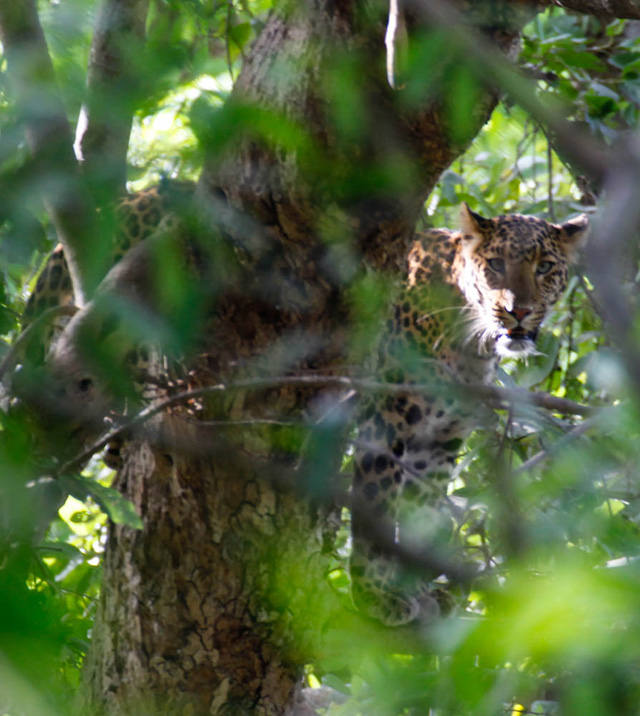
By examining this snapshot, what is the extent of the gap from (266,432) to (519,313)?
2.26 metres

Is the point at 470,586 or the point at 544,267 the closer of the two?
the point at 470,586

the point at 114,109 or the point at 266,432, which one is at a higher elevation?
the point at 114,109

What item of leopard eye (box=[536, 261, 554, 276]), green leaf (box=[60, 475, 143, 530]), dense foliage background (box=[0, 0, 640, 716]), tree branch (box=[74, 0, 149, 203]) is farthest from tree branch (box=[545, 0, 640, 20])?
leopard eye (box=[536, 261, 554, 276])

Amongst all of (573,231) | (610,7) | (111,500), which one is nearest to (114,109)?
(111,500)

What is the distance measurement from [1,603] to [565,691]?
0.45m

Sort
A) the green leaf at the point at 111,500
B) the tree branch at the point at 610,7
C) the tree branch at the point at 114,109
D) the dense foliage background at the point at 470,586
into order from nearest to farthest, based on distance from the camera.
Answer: the dense foliage background at the point at 470,586 → the tree branch at the point at 114,109 → the green leaf at the point at 111,500 → the tree branch at the point at 610,7

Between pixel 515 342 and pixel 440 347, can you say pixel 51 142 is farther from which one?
pixel 440 347

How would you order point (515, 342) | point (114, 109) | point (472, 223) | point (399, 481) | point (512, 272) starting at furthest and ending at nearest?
point (399, 481) → point (472, 223) → point (512, 272) → point (515, 342) → point (114, 109)

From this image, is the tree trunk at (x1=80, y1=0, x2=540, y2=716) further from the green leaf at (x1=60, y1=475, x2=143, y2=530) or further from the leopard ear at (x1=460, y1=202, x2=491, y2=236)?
the leopard ear at (x1=460, y1=202, x2=491, y2=236)

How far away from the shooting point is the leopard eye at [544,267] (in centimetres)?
464

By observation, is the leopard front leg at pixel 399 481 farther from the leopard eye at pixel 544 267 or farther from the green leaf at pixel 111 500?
the green leaf at pixel 111 500

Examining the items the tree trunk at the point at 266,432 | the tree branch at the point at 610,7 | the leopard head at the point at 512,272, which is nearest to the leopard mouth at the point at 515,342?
the leopard head at the point at 512,272

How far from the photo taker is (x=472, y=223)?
466 cm

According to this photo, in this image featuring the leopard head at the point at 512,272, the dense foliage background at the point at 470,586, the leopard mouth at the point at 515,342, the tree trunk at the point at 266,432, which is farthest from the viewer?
the leopard head at the point at 512,272
